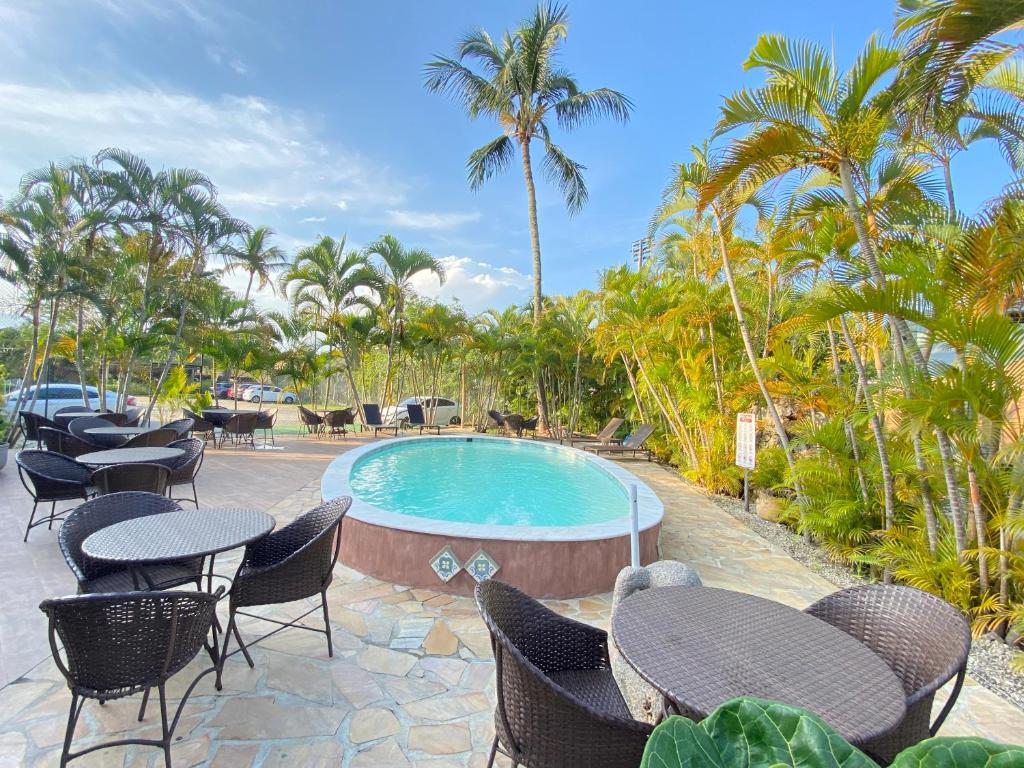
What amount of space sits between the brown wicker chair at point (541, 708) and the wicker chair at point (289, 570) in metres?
1.27

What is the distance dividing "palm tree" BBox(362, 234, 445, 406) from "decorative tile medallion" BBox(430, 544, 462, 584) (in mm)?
11033

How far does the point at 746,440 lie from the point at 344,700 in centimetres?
549

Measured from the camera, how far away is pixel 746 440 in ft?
20.7

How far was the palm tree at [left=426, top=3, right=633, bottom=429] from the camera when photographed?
529 inches

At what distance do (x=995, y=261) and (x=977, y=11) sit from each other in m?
1.47

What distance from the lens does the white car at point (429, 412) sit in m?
14.6

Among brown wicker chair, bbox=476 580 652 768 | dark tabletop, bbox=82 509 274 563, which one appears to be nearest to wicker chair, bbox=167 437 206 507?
dark tabletop, bbox=82 509 274 563

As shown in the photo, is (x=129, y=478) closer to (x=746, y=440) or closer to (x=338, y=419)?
(x=746, y=440)

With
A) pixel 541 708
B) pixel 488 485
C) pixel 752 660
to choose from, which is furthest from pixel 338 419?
pixel 752 660

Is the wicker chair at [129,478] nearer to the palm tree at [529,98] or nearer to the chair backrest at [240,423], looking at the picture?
the chair backrest at [240,423]

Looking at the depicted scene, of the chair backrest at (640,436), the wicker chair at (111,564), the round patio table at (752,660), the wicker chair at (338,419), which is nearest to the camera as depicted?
the round patio table at (752,660)

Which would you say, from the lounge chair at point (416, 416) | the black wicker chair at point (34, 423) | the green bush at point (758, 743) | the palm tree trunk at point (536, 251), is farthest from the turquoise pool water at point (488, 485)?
the green bush at point (758, 743)

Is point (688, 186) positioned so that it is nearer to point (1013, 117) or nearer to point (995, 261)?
point (1013, 117)

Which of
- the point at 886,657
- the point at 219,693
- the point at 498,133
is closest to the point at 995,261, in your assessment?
the point at 886,657
